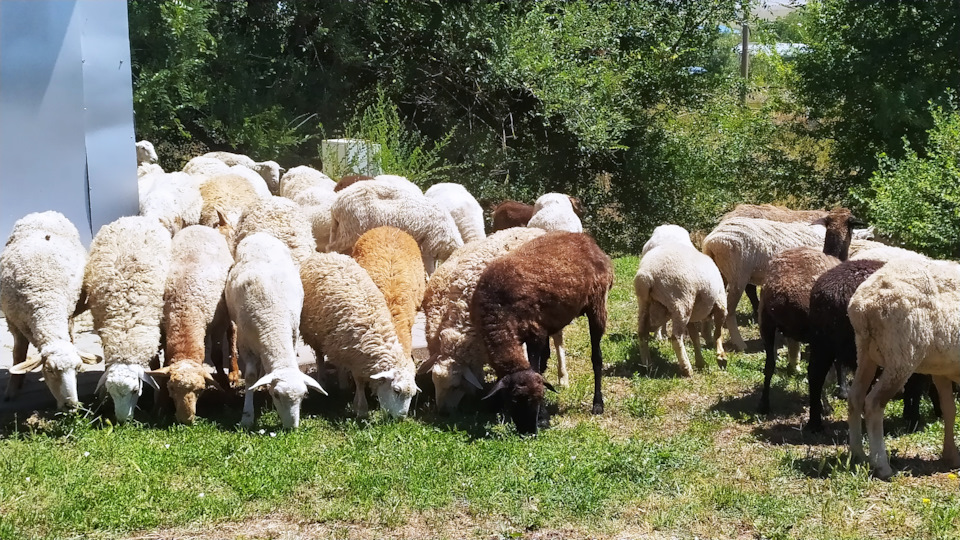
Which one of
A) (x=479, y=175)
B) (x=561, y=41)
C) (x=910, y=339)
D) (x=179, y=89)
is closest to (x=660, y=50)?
(x=561, y=41)

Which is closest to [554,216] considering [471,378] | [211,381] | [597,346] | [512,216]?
[512,216]

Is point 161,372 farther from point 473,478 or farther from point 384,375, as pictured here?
point 473,478

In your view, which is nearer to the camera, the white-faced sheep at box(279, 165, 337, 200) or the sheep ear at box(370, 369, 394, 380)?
the sheep ear at box(370, 369, 394, 380)

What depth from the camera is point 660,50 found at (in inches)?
713

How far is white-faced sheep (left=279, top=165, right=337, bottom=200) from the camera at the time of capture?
12031 millimetres

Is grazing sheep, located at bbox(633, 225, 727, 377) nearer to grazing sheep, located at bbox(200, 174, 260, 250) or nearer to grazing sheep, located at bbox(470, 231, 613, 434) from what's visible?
grazing sheep, located at bbox(470, 231, 613, 434)

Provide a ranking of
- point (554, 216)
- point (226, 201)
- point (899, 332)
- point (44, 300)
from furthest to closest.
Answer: point (554, 216) → point (226, 201) → point (44, 300) → point (899, 332)

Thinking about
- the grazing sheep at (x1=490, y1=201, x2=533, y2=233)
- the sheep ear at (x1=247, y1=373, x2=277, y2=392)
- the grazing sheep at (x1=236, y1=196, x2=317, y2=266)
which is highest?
the grazing sheep at (x1=236, y1=196, x2=317, y2=266)

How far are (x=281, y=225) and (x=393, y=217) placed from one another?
51.5 inches

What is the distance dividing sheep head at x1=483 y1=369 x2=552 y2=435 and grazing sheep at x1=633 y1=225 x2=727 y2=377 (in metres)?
2.31

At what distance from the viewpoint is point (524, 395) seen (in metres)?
6.61

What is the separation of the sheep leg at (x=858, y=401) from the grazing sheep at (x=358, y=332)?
3191 mm

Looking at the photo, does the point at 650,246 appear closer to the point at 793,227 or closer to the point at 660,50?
the point at 793,227

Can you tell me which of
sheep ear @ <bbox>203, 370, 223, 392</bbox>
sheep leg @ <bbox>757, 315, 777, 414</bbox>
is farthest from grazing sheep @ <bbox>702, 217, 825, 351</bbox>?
sheep ear @ <bbox>203, 370, 223, 392</bbox>
